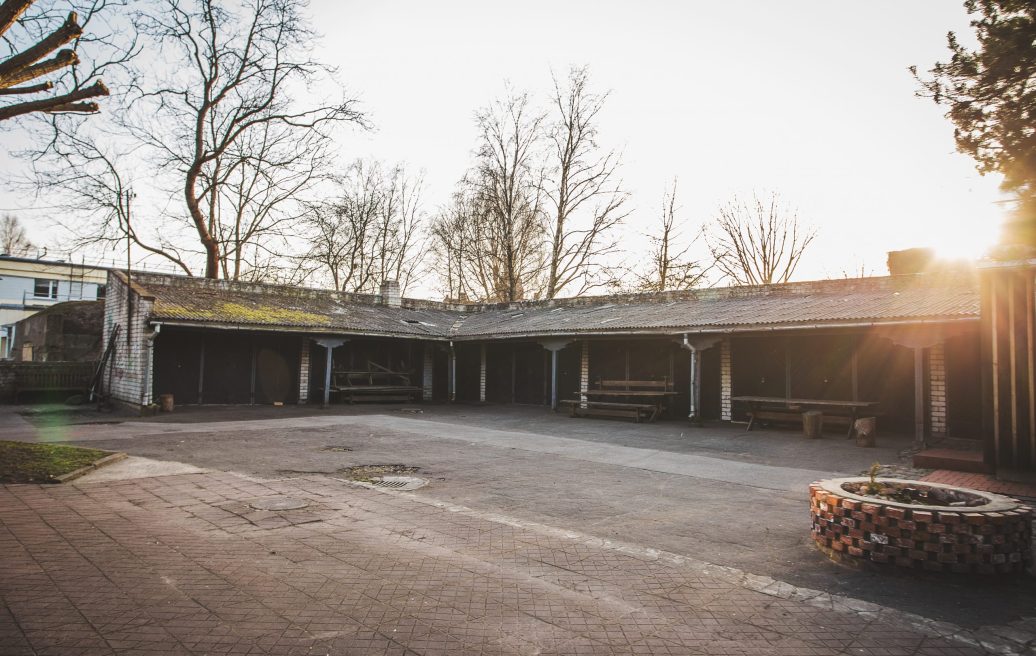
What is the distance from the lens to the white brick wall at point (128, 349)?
50.9 ft

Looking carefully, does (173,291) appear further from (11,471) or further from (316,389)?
(11,471)

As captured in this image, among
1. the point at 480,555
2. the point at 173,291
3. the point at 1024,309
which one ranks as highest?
the point at 173,291

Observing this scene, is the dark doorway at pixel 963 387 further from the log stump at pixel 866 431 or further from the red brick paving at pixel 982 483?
the red brick paving at pixel 982 483

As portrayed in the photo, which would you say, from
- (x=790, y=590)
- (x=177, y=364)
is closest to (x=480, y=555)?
(x=790, y=590)

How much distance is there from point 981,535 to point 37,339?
99.8 ft

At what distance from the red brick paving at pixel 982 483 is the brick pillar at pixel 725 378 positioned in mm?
7730

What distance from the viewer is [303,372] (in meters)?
19.8

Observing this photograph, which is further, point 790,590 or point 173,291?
point 173,291

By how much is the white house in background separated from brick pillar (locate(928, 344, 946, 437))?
45.2 m

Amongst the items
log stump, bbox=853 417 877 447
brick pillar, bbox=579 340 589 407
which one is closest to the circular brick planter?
log stump, bbox=853 417 877 447

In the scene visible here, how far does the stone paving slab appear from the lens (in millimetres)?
3074

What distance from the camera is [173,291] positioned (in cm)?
1791

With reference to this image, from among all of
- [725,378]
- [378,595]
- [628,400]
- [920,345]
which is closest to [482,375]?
[628,400]

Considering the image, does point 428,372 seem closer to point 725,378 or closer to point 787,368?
point 725,378
